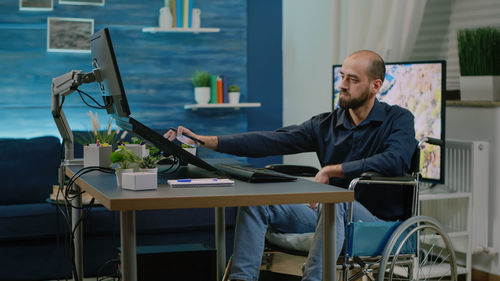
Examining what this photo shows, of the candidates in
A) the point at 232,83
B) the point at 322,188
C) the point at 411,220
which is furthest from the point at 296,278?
the point at 232,83

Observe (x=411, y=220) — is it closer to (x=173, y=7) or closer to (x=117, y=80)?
(x=117, y=80)

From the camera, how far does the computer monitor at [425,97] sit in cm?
348

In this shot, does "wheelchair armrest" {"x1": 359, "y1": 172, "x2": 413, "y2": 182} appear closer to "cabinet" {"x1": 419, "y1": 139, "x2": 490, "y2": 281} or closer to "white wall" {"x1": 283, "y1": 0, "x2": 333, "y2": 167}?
"cabinet" {"x1": 419, "y1": 139, "x2": 490, "y2": 281}

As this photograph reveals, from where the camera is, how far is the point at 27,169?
4066 millimetres

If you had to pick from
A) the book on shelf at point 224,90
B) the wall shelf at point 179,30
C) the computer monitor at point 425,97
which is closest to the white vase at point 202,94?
the book on shelf at point 224,90

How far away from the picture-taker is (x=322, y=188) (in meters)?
1.84

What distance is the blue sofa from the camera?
3635 mm

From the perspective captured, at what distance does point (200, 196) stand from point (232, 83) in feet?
10.9

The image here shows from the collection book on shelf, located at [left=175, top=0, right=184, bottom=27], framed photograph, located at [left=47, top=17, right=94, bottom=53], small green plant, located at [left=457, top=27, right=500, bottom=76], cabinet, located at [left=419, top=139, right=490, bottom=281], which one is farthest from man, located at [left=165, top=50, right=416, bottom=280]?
framed photograph, located at [left=47, top=17, right=94, bottom=53]

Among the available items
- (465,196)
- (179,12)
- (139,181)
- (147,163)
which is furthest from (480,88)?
(139,181)

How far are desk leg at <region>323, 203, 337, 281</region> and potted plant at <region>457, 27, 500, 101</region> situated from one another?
6.80ft

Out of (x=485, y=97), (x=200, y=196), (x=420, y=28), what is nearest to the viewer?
(x=200, y=196)

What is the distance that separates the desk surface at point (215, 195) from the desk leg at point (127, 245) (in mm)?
56

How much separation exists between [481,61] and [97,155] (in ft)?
7.19
